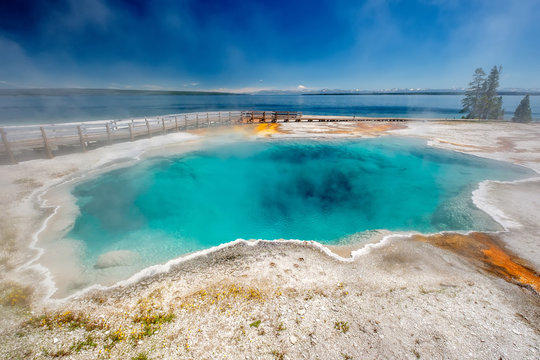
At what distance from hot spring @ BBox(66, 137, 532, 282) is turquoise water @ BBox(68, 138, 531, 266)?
0.17 feet

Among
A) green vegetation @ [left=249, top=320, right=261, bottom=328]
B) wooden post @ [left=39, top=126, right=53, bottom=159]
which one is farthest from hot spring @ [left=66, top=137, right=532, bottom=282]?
wooden post @ [left=39, top=126, right=53, bottom=159]

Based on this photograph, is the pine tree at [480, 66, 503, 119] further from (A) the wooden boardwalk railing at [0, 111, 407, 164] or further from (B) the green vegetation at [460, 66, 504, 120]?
(A) the wooden boardwalk railing at [0, 111, 407, 164]

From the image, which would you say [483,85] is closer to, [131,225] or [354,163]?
[354,163]

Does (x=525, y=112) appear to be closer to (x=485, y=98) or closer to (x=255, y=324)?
(x=485, y=98)

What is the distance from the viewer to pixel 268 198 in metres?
13.7

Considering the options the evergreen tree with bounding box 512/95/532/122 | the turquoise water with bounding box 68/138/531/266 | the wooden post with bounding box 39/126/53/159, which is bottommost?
the turquoise water with bounding box 68/138/531/266

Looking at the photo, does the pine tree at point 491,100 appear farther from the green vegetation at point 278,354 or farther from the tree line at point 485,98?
the green vegetation at point 278,354

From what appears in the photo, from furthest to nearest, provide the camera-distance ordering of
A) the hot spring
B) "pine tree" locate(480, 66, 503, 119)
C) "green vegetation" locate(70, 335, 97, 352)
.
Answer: "pine tree" locate(480, 66, 503, 119)
the hot spring
"green vegetation" locate(70, 335, 97, 352)

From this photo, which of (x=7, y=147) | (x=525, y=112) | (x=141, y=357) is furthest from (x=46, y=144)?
(x=525, y=112)

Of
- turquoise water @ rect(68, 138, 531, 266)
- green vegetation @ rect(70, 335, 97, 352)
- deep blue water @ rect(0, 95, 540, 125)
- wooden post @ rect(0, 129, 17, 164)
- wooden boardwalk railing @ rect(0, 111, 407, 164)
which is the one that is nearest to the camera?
green vegetation @ rect(70, 335, 97, 352)

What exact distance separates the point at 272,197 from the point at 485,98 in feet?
181

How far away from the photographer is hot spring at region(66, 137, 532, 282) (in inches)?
372

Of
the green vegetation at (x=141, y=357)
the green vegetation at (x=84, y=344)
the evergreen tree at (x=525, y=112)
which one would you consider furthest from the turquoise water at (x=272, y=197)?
the evergreen tree at (x=525, y=112)

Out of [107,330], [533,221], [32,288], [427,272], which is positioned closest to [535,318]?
[427,272]
